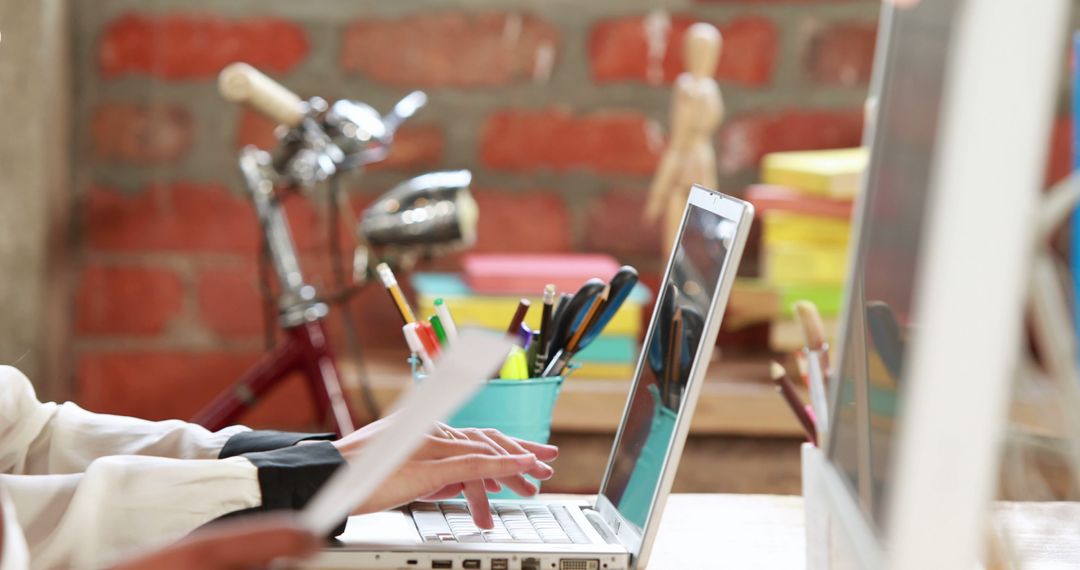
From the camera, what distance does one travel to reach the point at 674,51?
1.78 meters

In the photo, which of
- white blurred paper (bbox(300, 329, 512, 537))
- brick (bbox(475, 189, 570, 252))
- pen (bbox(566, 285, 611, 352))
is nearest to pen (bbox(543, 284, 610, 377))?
pen (bbox(566, 285, 611, 352))

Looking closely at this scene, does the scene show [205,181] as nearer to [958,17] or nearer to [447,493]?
[447,493]

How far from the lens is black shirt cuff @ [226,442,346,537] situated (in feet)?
2.33

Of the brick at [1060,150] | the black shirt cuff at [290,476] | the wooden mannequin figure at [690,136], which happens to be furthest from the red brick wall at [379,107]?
the black shirt cuff at [290,476]

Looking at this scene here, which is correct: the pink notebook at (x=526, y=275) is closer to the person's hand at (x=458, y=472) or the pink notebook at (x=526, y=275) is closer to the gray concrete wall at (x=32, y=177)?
the gray concrete wall at (x=32, y=177)

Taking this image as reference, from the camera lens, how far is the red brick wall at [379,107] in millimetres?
1758

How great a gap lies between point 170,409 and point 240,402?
31 centimetres

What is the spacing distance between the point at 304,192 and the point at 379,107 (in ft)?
0.78

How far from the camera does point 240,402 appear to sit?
1514 millimetres

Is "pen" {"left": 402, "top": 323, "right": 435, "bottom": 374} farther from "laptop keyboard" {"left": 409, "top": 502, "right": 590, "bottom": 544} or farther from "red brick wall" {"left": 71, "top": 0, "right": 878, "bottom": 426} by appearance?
"red brick wall" {"left": 71, "top": 0, "right": 878, "bottom": 426}

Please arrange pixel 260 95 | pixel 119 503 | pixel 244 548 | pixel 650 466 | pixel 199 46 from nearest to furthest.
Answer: pixel 244 548 → pixel 119 503 → pixel 650 466 → pixel 260 95 → pixel 199 46

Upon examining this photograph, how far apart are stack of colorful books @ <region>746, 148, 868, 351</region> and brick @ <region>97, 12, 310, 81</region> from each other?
0.63 m

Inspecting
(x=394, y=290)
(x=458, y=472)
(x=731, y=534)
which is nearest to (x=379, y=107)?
(x=394, y=290)

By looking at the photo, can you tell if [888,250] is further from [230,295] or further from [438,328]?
[230,295]
